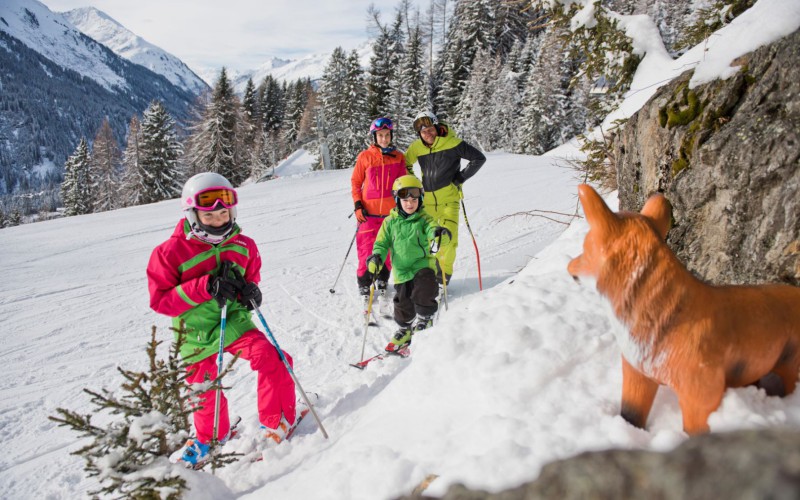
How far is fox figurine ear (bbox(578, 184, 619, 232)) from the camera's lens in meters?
1.33

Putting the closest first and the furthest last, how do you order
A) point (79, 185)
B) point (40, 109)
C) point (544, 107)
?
1. point (544, 107)
2. point (79, 185)
3. point (40, 109)

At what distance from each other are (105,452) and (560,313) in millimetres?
2364

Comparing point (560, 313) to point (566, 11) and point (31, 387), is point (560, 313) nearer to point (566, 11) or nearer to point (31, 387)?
point (566, 11)

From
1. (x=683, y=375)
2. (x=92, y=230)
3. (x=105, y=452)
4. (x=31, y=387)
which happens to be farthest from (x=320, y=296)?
(x=92, y=230)

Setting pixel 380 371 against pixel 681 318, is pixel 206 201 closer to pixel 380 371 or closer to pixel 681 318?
pixel 380 371

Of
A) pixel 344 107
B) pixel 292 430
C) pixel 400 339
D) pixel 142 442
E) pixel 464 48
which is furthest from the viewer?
pixel 464 48

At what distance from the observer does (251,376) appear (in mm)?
4387

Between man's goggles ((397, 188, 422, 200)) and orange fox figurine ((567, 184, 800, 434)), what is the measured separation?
3.20 m

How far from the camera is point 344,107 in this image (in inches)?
1320

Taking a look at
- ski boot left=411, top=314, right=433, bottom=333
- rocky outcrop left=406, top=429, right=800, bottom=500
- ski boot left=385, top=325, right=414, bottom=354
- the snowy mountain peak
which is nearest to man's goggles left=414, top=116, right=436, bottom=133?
ski boot left=411, top=314, right=433, bottom=333

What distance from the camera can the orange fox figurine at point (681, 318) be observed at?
1.27 metres

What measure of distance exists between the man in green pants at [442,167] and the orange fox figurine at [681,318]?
13.2 feet

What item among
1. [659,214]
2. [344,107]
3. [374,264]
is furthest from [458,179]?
[344,107]

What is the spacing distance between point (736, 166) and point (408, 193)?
2.94 metres
